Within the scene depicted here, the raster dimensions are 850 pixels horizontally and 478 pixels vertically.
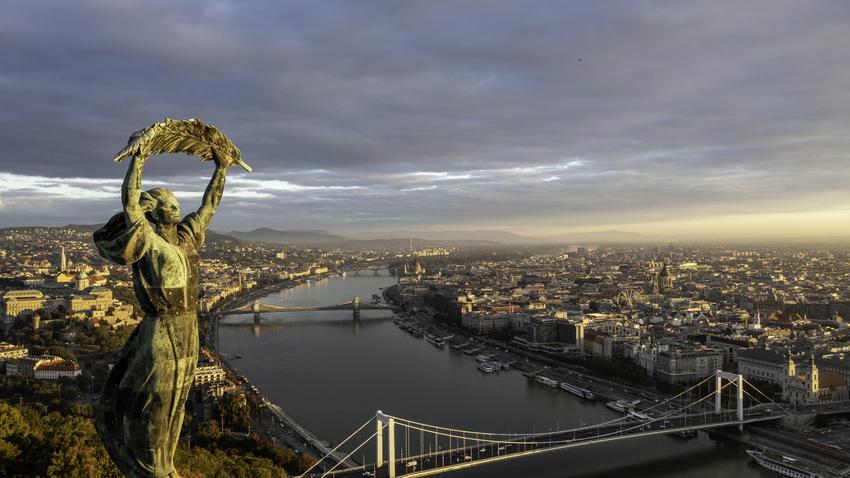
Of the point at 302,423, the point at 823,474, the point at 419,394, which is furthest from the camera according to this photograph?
the point at 419,394

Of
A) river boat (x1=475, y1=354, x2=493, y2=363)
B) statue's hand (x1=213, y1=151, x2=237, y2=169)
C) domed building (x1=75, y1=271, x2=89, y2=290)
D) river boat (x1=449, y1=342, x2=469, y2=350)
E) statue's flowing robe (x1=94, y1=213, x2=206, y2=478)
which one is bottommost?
river boat (x1=449, y1=342, x2=469, y2=350)

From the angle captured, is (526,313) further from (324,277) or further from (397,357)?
(324,277)

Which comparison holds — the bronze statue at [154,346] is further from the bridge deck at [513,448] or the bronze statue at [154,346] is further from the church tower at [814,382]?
the church tower at [814,382]

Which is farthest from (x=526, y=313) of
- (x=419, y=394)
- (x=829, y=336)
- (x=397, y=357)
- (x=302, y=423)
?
(x=302, y=423)

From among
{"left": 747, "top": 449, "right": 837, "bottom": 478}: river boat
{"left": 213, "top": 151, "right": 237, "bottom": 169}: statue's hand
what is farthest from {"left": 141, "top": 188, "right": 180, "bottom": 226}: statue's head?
{"left": 747, "top": 449, "right": 837, "bottom": 478}: river boat

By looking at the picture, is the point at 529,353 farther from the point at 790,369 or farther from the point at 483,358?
the point at 790,369

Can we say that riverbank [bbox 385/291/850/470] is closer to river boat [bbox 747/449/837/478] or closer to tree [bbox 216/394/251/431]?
river boat [bbox 747/449/837/478]

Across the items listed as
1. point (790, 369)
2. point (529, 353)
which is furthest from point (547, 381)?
point (790, 369)
